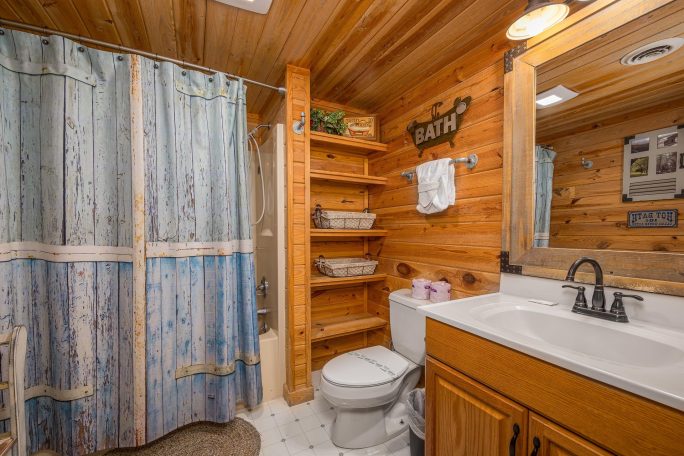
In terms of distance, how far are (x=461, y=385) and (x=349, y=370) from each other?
2.17 feet

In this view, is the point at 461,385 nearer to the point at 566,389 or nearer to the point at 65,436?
the point at 566,389

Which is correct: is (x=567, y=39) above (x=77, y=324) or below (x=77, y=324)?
above

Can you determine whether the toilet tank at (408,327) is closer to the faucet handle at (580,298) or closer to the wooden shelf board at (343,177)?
the faucet handle at (580,298)

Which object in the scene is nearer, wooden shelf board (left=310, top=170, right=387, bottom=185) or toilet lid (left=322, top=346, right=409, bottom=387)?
toilet lid (left=322, top=346, right=409, bottom=387)

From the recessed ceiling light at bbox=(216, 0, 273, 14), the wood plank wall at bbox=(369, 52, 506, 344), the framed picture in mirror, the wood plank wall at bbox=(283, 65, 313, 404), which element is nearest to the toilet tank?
the wood plank wall at bbox=(369, 52, 506, 344)

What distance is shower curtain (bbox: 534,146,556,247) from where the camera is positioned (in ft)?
3.94

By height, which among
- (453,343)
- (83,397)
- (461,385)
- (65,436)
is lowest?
(65,436)

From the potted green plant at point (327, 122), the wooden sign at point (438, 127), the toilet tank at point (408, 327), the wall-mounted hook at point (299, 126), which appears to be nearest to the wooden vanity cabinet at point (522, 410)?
the toilet tank at point (408, 327)

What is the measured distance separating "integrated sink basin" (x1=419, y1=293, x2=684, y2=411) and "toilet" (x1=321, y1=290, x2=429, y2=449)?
50cm

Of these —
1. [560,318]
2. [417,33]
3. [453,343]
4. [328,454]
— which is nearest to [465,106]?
[417,33]

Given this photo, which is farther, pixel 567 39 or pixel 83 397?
pixel 83 397

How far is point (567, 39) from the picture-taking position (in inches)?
44.2

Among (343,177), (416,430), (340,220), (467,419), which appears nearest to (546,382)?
(467,419)

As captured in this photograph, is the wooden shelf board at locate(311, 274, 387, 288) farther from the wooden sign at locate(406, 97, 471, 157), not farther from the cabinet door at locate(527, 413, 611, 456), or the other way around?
the cabinet door at locate(527, 413, 611, 456)
